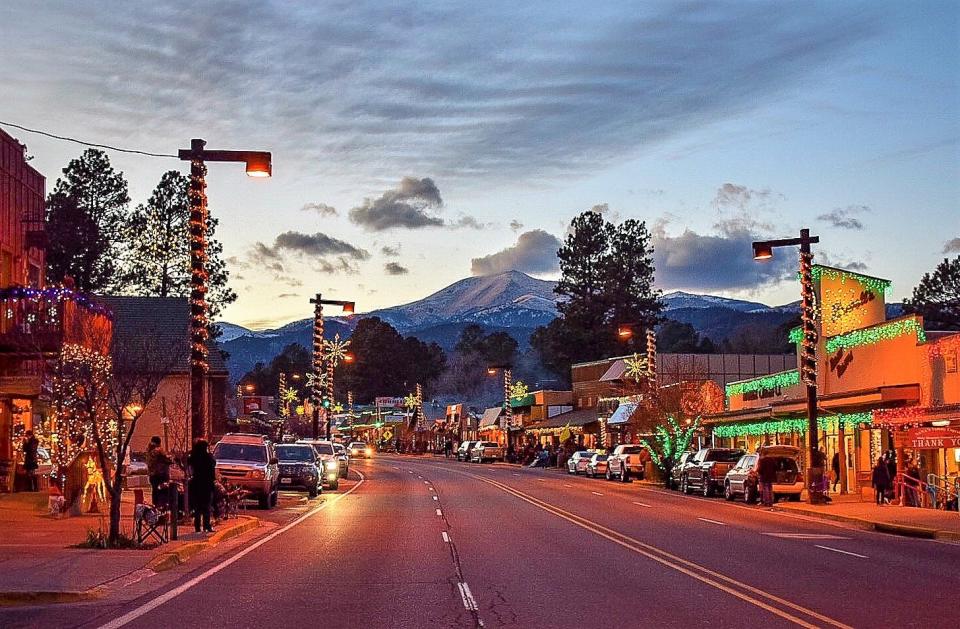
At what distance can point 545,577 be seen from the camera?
17.4 m

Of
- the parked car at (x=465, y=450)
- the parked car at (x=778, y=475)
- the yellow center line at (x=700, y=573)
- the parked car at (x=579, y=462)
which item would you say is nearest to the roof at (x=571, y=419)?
the parked car at (x=465, y=450)

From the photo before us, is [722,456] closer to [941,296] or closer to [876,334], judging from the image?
[876,334]

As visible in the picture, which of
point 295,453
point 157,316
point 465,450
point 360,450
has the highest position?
point 157,316

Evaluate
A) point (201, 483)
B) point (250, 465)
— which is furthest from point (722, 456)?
point (201, 483)

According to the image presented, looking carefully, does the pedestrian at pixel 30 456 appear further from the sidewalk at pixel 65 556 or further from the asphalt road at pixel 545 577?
the asphalt road at pixel 545 577

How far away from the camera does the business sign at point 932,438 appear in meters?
34.8

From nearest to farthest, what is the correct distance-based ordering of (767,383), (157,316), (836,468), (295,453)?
(295,453), (836,468), (767,383), (157,316)

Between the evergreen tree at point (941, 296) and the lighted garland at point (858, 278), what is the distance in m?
36.1

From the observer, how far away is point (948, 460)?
3894 cm

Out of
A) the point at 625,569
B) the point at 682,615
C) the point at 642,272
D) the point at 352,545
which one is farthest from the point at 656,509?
the point at 642,272

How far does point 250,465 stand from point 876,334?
905 inches

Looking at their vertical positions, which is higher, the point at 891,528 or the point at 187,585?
the point at 187,585

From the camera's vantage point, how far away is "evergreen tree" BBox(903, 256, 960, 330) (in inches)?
3319

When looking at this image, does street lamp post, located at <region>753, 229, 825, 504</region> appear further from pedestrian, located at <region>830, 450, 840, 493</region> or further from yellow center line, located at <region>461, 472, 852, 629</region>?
yellow center line, located at <region>461, 472, 852, 629</region>
